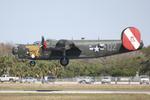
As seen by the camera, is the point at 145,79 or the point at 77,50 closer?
the point at 77,50

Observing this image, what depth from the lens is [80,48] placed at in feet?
156

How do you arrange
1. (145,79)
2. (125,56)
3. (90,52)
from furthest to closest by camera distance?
(125,56) → (145,79) → (90,52)

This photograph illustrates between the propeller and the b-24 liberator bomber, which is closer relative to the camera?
the b-24 liberator bomber

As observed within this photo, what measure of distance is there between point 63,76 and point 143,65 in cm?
2192

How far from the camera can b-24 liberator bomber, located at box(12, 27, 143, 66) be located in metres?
47.5

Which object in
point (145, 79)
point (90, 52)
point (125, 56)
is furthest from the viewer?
point (125, 56)

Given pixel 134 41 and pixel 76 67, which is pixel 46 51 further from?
pixel 76 67

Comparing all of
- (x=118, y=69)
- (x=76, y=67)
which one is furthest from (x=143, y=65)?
(x=76, y=67)

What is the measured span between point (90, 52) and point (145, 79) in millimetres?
48921

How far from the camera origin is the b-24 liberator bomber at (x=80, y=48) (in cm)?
4753

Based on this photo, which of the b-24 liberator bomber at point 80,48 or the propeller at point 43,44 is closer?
the b-24 liberator bomber at point 80,48

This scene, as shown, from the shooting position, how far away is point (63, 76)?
11800cm

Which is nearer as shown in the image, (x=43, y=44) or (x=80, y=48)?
(x=80, y=48)

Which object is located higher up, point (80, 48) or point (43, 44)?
point (43, 44)
